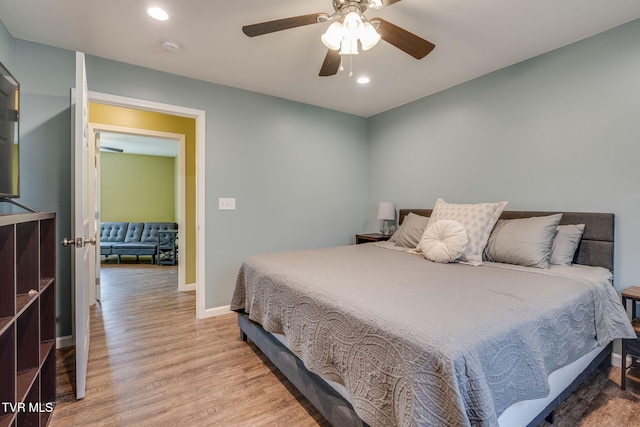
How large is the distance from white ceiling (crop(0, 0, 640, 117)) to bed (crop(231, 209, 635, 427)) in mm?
1408

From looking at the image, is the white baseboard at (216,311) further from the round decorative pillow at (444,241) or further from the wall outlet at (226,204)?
the round decorative pillow at (444,241)

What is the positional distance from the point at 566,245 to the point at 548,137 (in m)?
0.94

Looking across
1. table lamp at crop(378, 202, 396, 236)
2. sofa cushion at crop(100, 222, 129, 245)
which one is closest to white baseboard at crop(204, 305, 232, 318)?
table lamp at crop(378, 202, 396, 236)

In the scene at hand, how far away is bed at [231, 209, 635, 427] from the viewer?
0.98 meters

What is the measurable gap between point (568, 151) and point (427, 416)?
2486 millimetres

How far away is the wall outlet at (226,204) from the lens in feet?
10.4

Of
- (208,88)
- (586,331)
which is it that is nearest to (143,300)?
(208,88)

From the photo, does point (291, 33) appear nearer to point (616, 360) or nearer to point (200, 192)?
point (200, 192)

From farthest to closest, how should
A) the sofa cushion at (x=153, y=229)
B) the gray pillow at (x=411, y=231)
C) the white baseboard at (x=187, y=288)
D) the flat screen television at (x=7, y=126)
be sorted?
the sofa cushion at (x=153, y=229) → the white baseboard at (x=187, y=288) → the gray pillow at (x=411, y=231) → the flat screen television at (x=7, y=126)

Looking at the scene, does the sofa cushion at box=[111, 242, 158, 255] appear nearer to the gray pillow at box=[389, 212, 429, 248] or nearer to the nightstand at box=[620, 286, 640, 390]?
the gray pillow at box=[389, 212, 429, 248]

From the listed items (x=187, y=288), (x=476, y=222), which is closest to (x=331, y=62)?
(x=476, y=222)

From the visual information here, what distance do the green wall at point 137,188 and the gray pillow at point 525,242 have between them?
710 centimetres

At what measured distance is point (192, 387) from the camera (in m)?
1.90

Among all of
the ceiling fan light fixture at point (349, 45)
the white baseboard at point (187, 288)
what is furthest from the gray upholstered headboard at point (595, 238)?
the white baseboard at point (187, 288)
